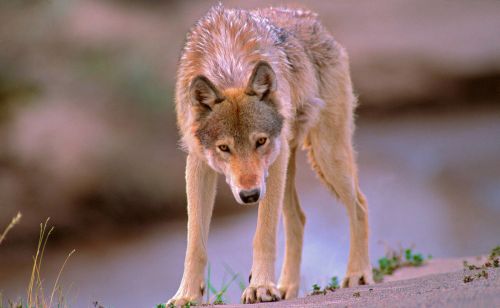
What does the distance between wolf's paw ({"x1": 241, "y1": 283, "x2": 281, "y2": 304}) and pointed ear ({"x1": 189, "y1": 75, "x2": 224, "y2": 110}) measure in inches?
61.6

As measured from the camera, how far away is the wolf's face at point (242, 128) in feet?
19.3

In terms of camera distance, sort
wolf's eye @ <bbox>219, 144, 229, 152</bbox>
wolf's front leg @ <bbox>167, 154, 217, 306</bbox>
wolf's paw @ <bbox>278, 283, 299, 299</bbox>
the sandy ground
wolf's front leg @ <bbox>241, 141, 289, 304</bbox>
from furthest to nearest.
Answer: wolf's paw @ <bbox>278, 283, 299, 299</bbox> < wolf's front leg @ <bbox>167, 154, 217, 306</bbox> < wolf's front leg @ <bbox>241, 141, 289, 304</bbox> < wolf's eye @ <bbox>219, 144, 229, 152</bbox> < the sandy ground

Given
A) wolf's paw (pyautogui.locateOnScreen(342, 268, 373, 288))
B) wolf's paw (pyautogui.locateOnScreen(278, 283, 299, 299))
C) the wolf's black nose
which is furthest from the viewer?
wolf's paw (pyautogui.locateOnScreen(278, 283, 299, 299))

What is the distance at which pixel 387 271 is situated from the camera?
10.4 metres

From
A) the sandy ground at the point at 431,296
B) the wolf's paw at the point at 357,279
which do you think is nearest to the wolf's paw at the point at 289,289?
the wolf's paw at the point at 357,279

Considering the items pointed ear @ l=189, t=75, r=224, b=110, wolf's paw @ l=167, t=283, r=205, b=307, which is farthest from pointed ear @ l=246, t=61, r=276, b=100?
wolf's paw @ l=167, t=283, r=205, b=307

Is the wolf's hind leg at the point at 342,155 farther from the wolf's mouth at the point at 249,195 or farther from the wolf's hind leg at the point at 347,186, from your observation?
the wolf's mouth at the point at 249,195

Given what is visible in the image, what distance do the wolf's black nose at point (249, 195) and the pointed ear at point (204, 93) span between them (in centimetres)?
91

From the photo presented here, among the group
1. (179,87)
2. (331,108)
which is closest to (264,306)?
(179,87)

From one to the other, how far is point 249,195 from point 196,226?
108cm

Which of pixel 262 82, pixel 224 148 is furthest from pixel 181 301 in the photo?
pixel 262 82

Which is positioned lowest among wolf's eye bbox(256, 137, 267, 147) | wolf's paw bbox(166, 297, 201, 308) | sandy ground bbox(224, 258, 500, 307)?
sandy ground bbox(224, 258, 500, 307)

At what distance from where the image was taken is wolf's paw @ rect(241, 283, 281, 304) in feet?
20.4

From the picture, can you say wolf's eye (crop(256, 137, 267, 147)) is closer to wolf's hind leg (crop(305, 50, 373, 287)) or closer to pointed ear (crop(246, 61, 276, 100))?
pointed ear (crop(246, 61, 276, 100))
